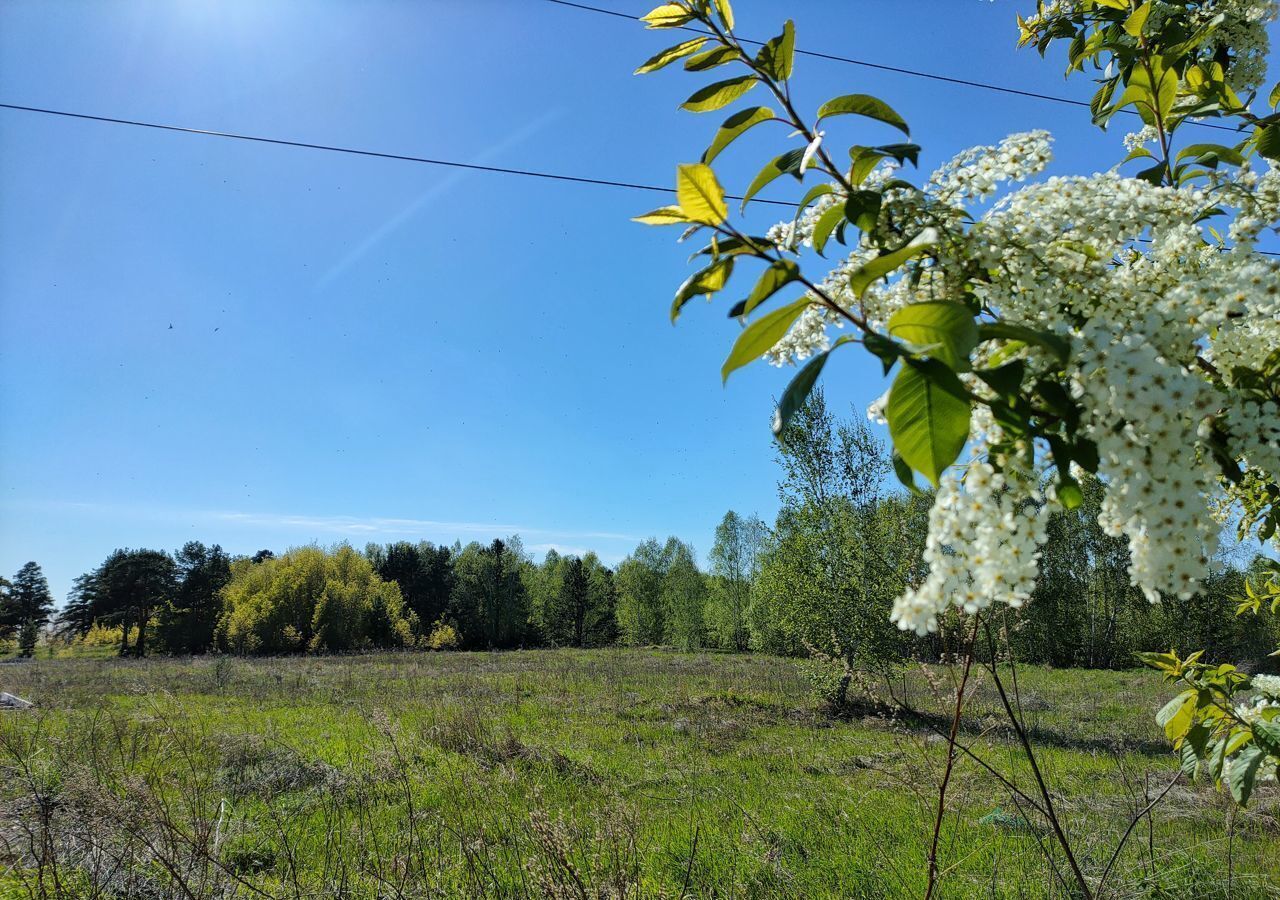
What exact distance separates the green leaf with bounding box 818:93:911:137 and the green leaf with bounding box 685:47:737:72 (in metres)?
0.17

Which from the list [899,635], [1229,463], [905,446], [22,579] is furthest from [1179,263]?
[22,579]

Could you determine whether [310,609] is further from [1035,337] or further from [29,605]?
[1035,337]

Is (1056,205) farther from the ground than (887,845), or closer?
farther from the ground

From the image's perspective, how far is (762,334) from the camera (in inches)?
30.6

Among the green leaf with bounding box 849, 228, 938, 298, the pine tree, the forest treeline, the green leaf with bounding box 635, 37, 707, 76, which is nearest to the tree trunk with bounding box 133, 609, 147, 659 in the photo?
the forest treeline

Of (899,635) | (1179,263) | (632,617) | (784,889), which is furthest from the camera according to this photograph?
(632,617)

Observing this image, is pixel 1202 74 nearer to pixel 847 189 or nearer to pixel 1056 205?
pixel 1056 205

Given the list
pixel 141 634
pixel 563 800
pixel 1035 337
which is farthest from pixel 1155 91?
pixel 141 634

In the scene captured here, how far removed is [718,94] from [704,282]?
0.35 metres

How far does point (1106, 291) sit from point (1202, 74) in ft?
4.83

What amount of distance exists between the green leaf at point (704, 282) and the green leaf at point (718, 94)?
331mm

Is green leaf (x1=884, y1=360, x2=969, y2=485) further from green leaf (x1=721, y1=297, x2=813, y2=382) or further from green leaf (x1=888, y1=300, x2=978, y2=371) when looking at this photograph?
green leaf (x1=721, y1=297, x2=813, y2=382)

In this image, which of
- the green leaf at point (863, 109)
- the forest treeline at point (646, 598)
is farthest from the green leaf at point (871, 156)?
the forest treeline at point (646, 598)

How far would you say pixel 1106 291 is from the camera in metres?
0.85
